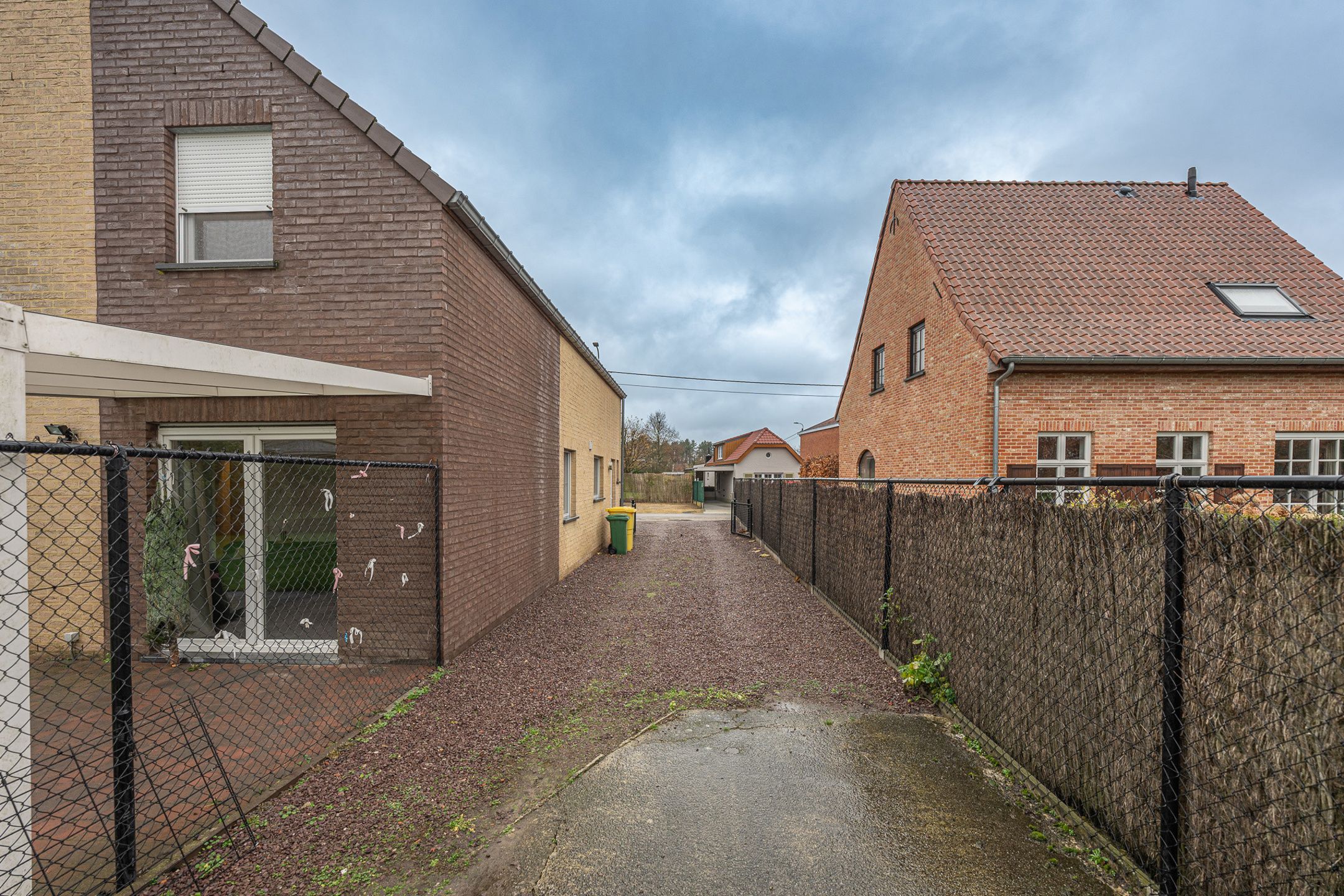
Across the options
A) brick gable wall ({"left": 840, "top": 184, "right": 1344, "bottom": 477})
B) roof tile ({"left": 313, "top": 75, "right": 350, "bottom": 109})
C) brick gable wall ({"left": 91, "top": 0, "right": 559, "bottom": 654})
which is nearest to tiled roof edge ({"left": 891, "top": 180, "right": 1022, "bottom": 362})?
brick gable wall ({"left": 840, "top": 184, "right": 1344, "bottom": 477})

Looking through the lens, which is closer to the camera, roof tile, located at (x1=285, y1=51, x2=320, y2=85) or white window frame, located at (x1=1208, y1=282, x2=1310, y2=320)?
roof tile, located at (x1=285, y1=51, x2=320, y2=85)

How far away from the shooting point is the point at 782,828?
3041 mm

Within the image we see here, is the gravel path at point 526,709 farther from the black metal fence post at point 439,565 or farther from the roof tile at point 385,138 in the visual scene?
the roof tile at point 385,138

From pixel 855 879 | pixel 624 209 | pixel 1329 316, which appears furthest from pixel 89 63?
pixel 624 209

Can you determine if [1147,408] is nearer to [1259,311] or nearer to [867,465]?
[1259,311]

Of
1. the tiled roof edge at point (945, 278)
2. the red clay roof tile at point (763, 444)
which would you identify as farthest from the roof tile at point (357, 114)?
the red clay roof tile at point (763, 444)

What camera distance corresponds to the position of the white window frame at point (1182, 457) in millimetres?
9891

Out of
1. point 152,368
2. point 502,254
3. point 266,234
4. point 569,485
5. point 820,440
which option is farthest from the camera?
point 820,440

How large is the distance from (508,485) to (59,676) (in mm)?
4282

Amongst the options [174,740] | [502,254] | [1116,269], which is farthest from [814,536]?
[1116,269]

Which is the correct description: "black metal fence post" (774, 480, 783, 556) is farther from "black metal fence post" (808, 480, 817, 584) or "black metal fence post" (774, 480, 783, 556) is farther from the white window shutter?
the white window shutter

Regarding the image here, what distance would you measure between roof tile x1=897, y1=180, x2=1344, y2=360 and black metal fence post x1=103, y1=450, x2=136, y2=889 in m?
10.6

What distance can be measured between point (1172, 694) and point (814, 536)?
6846 mm

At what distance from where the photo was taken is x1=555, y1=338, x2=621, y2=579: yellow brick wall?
10.3 m
